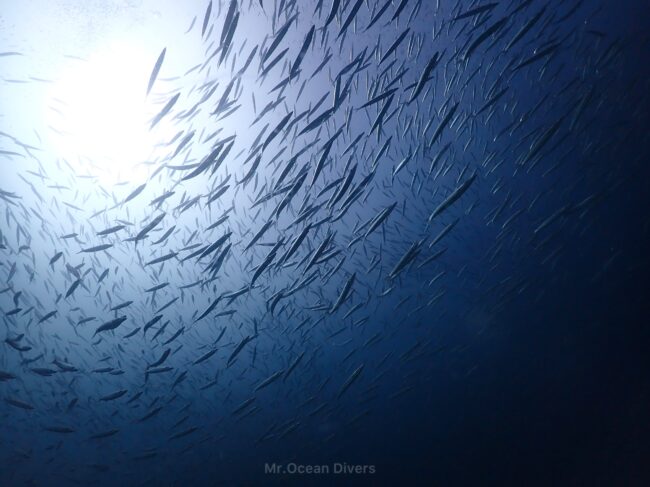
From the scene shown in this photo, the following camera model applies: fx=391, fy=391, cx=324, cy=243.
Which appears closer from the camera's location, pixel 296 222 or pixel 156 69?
pixel 156 69

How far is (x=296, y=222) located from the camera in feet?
15.7

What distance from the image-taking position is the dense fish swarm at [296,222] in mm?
4199

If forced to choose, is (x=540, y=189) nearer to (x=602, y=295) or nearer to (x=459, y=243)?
(x=459, y=243)

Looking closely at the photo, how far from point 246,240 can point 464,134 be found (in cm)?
362

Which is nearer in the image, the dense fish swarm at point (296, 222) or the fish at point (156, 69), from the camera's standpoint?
the fish at point (156, 69)

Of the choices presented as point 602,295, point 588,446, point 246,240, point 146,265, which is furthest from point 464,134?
point 588,446

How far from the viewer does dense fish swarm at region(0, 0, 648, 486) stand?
13.8 feet

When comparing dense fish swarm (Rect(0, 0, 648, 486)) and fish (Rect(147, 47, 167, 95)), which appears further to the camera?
dense fish swarm (Rect(0, 0, 648, 486))

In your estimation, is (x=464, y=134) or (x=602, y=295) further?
(x=602, y=295)

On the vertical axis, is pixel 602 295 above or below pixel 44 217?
above

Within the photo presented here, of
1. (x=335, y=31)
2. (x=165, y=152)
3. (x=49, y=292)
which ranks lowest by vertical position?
(x=49, y=292)

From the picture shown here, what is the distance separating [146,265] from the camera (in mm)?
5367

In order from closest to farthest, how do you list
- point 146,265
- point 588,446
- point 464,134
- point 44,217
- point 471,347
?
point 44,217 → point 146,265 → point 464,134 → point 471,347 → point 588,446

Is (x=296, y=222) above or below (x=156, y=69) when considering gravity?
below
